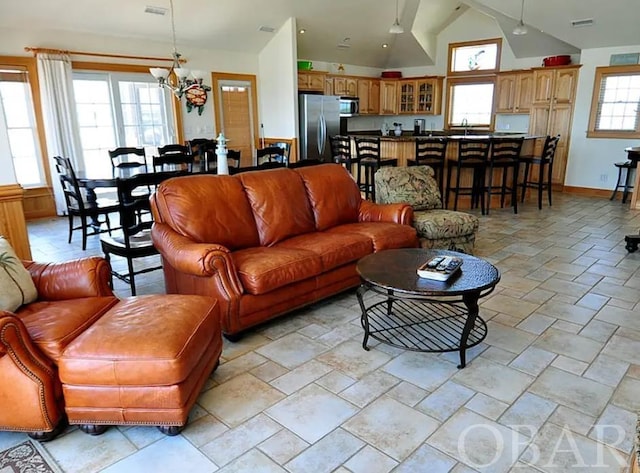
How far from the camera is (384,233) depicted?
363 cm

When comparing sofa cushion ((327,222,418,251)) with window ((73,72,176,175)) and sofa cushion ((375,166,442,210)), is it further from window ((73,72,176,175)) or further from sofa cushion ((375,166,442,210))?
window ((73,72,176,175))

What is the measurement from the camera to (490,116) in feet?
30.3

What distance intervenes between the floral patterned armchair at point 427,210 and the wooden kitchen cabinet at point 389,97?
6.07 m

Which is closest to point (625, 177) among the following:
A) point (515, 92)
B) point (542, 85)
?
point (542, 85)

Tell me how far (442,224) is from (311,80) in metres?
5.61

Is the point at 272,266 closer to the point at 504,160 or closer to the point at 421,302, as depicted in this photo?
the point at 421,302

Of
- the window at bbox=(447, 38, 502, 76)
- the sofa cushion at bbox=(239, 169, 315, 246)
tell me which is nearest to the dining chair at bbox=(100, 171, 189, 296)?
the sofa cushion at bbox=(239, 169, 315, 246)

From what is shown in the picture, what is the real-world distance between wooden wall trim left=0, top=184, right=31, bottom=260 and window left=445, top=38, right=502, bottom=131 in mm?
8207

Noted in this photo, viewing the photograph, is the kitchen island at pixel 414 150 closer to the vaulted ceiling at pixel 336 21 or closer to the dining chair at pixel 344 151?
the dining chair at pixel 344 151

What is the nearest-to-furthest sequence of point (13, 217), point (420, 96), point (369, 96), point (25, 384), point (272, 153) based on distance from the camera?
point (25, 384) < point (13, 217) < point (272, 153) < point (420, 96) < point (369, 96)

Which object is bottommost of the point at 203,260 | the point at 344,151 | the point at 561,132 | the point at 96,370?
the point at 96,370

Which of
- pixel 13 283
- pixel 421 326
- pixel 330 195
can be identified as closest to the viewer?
pixel 13 283

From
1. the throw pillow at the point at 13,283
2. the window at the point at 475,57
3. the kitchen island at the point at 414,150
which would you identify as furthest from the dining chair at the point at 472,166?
the throw pillow at the point at 13,283

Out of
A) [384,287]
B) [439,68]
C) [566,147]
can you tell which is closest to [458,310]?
[384,287]
